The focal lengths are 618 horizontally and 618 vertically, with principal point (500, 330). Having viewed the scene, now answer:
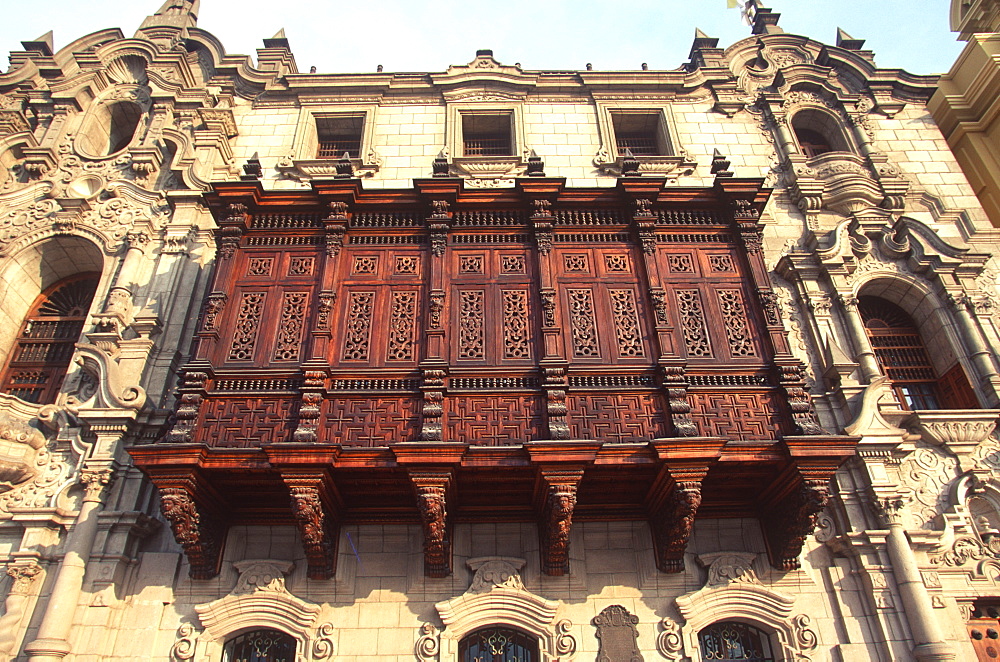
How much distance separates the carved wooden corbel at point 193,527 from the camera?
741 centimetres

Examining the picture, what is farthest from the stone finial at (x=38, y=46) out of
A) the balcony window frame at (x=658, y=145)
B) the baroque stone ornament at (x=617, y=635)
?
the baroque stone ornament at (x=617, y=635)

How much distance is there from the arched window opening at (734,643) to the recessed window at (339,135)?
1119 centimetres

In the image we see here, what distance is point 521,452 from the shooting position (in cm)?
748

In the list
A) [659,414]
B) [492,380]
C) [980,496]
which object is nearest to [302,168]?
[492,380]

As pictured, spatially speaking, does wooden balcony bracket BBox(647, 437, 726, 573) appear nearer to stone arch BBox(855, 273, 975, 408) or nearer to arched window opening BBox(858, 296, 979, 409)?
arched window opening BBox(858, 296, 979, 409)

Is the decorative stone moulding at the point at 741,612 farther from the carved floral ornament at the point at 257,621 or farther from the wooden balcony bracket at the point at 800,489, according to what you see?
the carved floral ornament at the point at 257,621

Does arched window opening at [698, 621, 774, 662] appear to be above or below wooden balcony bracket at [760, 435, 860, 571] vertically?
below

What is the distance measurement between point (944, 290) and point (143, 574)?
13.1 meters

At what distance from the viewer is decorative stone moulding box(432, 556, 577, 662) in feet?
25.4

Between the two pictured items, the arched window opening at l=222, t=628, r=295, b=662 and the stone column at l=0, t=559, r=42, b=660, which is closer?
the stone column at l=0, t=559, r=42, b=660

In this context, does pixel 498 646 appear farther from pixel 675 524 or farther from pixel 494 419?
pixel 494 419

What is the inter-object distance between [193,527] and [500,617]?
4003 mm

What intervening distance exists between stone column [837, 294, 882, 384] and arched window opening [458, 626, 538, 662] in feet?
21.1

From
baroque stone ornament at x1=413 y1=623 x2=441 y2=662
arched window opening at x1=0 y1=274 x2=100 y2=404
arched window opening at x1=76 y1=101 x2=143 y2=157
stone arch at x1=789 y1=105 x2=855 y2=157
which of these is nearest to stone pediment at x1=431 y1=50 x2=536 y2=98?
stone arch at x1=789 y1=105 x2=855 y2=157
